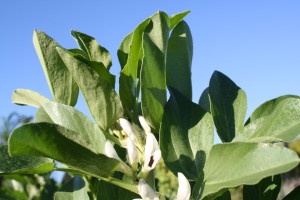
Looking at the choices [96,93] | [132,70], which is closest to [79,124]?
[96,93]

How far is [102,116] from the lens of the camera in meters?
0.82

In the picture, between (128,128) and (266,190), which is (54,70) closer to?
(128,128)

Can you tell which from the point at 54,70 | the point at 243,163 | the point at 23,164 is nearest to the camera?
the point at 243,163

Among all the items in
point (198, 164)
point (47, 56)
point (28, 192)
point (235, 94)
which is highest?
point (47, 56)

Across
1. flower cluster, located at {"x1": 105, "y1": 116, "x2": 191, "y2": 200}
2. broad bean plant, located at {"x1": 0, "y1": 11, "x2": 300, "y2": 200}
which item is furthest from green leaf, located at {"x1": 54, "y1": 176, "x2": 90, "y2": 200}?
flower cluster, located at {"x1": 105, "y1": 116, "x2": 191, "y2": 200}

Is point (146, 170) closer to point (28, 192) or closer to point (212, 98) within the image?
point (212, 98)

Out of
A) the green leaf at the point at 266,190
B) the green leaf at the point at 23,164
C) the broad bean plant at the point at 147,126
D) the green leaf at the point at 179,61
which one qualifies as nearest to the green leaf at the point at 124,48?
the broad bean plant at the point at 147,126

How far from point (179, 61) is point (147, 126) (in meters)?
0.22

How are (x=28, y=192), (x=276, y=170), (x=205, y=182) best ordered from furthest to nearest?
(x=28, y=192), (x=205, y=182), (x=276, y=170)

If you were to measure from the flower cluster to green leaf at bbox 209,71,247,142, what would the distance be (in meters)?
0.17

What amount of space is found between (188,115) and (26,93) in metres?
0.41

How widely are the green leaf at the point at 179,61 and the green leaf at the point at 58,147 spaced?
1.14 ft

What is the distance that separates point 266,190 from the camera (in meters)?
0.90

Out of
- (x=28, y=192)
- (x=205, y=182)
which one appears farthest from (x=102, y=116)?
(x=28, y=192)
